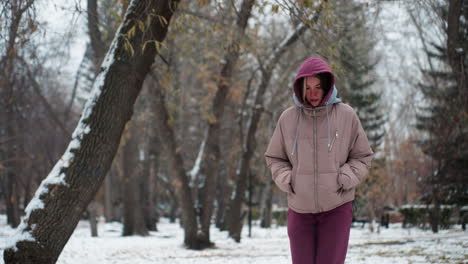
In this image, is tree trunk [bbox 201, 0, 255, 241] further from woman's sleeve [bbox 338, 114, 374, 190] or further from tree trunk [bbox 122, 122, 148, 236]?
woman's sleeve [bbox 338, 114, 374, 190]

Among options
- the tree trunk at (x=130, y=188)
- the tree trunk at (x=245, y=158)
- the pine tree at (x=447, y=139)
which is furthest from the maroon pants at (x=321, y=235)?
the tree trunk at (x=130, y=188)

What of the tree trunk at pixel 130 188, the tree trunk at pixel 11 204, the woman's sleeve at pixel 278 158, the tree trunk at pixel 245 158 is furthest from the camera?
the tree trunk at pixel 11 204

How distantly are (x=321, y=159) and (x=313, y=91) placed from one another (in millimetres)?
508

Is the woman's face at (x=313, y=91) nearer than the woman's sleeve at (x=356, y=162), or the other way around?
the woman's sleeve at (x=356, y=162)

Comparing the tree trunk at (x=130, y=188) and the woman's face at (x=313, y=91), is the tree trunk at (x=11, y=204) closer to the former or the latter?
the tree trunk at (x=130, y=188)

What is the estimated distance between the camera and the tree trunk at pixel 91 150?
4918 mm

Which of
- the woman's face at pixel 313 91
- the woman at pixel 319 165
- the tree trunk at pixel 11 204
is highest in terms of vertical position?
the woman's face at pixel 313 91

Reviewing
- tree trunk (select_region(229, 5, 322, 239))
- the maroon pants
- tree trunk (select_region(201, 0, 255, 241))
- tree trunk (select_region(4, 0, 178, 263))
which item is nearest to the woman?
the maroon pants

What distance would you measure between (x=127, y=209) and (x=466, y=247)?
39.8ft

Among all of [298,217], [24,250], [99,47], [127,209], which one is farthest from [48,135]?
[298,217]

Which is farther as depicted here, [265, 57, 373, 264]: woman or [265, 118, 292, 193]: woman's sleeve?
[265, 118, 292, 193]: woman's sleeve

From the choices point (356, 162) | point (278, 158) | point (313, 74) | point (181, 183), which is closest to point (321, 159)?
point (356, 162)

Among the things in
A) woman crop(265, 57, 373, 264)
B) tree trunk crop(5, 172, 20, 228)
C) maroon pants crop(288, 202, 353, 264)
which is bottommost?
tree trunk crop(5, 172, 20, 228)

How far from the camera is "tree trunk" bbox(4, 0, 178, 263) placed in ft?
16.1
